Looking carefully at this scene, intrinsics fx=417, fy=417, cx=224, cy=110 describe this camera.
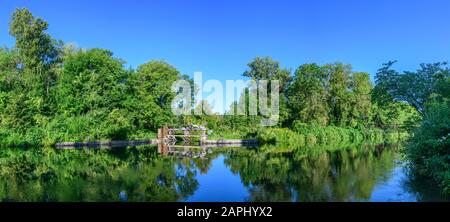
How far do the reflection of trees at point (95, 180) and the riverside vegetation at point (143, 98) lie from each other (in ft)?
27.3

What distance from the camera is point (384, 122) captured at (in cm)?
4488

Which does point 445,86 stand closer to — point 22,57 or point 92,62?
point 92,62

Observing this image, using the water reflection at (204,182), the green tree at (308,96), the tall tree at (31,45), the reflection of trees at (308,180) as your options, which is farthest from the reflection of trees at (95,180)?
the green tree at (308,96)

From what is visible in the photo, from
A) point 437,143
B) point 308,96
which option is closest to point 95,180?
point 437,143

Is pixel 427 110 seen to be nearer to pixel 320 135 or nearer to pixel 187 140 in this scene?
pixel 187 140

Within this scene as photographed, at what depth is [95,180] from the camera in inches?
454

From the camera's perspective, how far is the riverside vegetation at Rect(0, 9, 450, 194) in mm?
25609

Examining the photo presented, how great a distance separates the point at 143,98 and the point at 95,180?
24.1 m

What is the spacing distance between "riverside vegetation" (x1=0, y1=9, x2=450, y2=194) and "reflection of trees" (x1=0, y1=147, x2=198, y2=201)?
8.32 m

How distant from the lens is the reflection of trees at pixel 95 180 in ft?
30.0

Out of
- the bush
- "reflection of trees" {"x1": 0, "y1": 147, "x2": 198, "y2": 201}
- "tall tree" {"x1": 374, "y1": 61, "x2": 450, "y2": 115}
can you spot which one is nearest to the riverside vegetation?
"tall tree" {"x1": 374, "y1": 61, "x2": 450, "y2": 115}

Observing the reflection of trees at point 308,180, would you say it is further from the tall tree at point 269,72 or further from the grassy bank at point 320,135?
the tall tree at point 269,72
